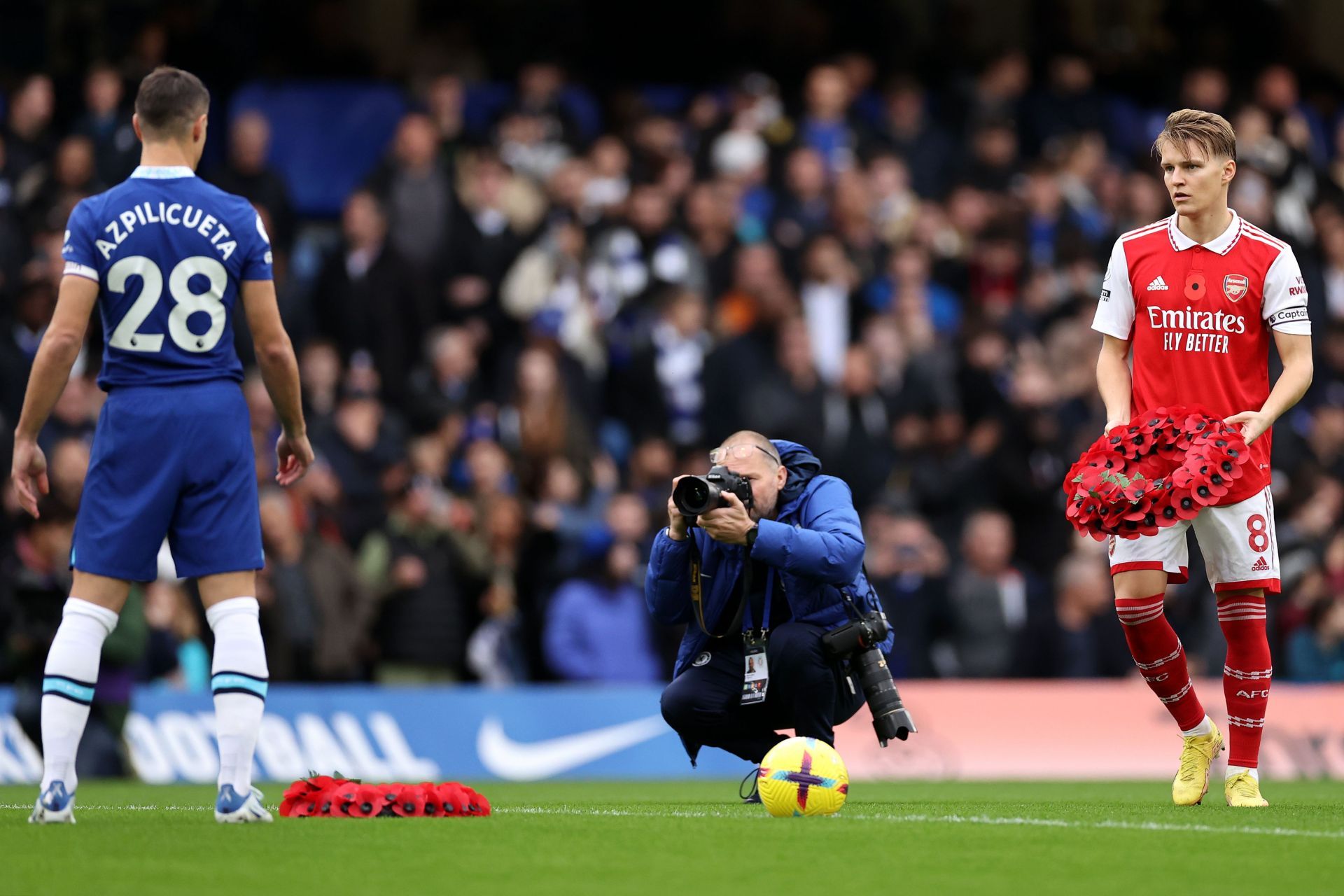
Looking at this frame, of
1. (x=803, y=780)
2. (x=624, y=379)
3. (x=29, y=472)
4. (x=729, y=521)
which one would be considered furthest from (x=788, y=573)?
(x=624, y=379)

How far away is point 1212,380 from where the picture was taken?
25.4 feet

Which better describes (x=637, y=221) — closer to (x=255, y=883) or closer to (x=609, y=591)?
(x=609, y=591)

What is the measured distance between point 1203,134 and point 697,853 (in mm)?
3513

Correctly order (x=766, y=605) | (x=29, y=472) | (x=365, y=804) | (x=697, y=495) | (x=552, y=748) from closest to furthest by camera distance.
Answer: (x=29, y=472), (x=365, y=804), (x=697, y=495), (x=766, y=605), (x=552, y=748)

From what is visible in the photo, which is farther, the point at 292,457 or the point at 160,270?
the point at 292,457

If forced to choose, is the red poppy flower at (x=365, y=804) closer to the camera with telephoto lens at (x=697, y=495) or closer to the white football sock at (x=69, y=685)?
the white football sock at (x=69, y=685)

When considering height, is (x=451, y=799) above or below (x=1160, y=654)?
below

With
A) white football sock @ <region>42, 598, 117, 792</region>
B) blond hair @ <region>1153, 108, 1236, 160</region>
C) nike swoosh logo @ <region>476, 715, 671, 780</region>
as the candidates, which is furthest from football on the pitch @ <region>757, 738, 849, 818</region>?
nike swoosh logo @ <region>476, 715, 671, 780</region>

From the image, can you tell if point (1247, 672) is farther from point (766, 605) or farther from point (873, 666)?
point (766, 605)

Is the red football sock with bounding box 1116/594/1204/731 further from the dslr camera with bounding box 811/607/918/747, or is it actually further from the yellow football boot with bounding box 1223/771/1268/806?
the dslr camera with bounding box 811/607/918/747

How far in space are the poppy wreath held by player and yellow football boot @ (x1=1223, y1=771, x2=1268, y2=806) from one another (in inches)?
41.6

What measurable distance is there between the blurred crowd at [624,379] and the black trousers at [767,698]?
5012mm

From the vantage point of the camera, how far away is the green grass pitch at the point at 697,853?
5324mm

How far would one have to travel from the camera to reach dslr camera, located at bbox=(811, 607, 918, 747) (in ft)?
25.1
